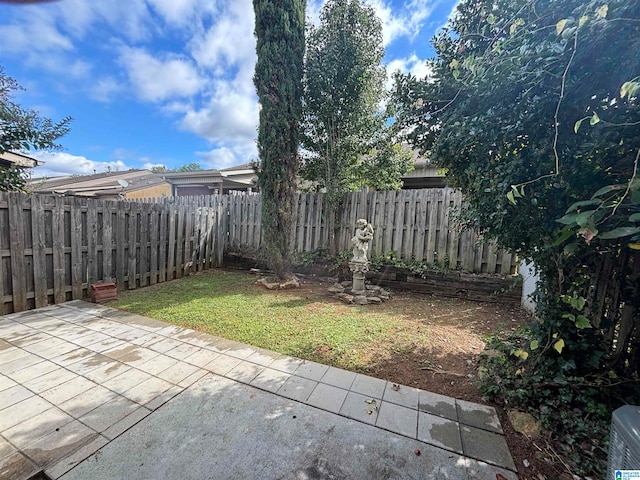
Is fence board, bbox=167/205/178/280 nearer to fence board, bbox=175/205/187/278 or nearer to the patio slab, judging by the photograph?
fence board, bbox=175/205/187/278

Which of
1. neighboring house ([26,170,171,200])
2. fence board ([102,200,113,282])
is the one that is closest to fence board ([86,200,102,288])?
fence board ([102,200,113,282])

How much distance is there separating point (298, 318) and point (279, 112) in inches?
154

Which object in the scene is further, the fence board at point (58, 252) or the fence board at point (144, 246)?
the fence board at point (144, 246)

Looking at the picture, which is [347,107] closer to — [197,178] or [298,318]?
[298,318]

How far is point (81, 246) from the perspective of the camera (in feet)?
13.9

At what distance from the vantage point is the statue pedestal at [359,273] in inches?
181

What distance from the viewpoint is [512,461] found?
1.49 metres

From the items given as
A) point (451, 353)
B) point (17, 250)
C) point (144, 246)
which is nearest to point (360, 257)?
point (451, 353)

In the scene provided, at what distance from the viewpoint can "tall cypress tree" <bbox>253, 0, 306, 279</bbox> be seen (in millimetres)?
4988

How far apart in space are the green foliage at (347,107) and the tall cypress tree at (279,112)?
1.57 feet

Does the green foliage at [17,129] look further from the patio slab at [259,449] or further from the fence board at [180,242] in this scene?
the patio slab at [259,449]

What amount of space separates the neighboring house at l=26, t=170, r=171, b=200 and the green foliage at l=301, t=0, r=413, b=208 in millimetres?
12527

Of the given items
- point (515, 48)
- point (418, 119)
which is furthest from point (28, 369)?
point (515, 48)

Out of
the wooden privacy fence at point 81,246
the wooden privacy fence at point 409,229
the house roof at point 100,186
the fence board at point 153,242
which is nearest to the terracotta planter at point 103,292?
the wooden privacy fence at point 81,246
